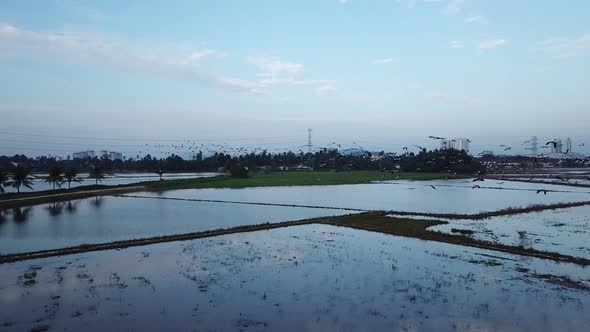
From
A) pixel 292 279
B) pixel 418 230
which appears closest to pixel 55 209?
pixel 292 279

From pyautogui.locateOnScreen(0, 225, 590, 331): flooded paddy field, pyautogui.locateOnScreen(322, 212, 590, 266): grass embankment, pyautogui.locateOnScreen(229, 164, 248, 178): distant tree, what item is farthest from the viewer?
pyautogui.locateOnScreen(229, 164, 248, 178): distant tree

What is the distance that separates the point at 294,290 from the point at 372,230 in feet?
32.2

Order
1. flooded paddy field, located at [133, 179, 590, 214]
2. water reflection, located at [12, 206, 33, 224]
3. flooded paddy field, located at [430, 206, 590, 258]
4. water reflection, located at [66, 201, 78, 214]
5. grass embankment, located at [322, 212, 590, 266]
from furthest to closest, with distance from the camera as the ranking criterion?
1. flooded paddy field, located at [133, 179, 590, 214]
2. water reflection, located at [66, 201, 78, 214]
3. water reflection, located at [12, 206, 33, 224]
4. flooded paddy field, located at [430, 206, 590, 258]
5. grass embankment, located at [322, 212, 590, 266]

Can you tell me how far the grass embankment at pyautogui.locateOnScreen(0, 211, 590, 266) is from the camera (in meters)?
14.9

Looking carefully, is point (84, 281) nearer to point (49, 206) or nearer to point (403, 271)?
point (403, 271)

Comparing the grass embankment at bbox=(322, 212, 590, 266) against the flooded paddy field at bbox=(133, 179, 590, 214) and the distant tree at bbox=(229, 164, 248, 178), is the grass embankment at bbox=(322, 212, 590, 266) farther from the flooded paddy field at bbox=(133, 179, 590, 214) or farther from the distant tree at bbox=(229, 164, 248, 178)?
the distant tree at bbox=(229, 164, 248, 178)

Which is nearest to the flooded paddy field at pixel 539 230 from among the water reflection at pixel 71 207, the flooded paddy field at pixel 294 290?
the flooded paddy field at pixel 294 290

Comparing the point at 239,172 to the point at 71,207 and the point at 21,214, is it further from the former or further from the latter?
the point at 21,214

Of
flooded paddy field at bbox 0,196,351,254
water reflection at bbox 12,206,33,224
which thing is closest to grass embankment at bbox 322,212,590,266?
flooded paddy field at bbox 0,196,351,254

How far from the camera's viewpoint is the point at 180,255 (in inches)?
605

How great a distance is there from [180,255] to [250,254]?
7.83 feet

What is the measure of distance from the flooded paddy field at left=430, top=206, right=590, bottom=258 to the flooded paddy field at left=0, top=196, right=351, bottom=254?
803cm

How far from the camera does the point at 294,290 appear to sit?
11516 mm

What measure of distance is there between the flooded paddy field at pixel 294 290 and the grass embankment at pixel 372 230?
0.67 m
